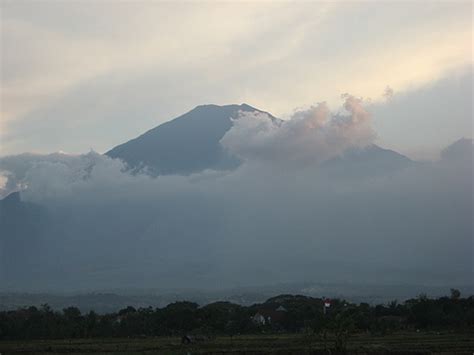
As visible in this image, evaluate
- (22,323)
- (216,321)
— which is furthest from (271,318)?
(22,323)

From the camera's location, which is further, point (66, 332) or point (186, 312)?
point (186, 312)

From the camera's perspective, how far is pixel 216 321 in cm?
6450

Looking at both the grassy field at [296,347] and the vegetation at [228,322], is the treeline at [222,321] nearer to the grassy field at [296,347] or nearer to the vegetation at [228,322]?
the vegetation at [228,322]

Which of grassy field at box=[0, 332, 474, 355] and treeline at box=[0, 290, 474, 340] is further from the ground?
treeline at box=[0, 290, 474, 340]

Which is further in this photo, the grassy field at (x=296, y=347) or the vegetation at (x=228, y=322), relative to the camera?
the vegetation at (x=228, y=322)

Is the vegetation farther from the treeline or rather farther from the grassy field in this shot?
the grassy field

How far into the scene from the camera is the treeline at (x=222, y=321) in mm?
58812

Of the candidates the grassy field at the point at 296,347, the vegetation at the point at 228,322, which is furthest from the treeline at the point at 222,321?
the grassy field at the point at 296,347

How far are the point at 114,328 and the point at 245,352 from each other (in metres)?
25.6

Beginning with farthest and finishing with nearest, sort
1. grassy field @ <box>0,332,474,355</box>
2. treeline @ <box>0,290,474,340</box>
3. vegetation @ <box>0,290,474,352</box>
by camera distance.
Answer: treeline @ <box>0,290,474,340</box> → vegetation @ <box>0,290,474,352</box> → grassy field @ <box>0,332,474,355</box>

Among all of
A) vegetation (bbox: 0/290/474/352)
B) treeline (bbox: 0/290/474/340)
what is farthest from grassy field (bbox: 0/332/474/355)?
treeline (bbox: 0/290/474/340)

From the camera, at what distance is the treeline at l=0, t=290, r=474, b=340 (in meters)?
58.8

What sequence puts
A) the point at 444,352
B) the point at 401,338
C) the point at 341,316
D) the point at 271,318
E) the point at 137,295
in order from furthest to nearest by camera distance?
the point at 137,295
the point at 271,318
the point at 401,338
the point at 341,316
the point at 444,352

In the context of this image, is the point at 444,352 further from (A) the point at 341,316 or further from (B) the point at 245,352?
(B) the point at 245,352
